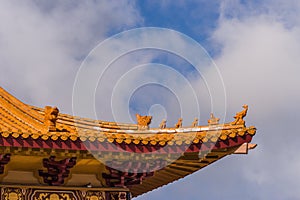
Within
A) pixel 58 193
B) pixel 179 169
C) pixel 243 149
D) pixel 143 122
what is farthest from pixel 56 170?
pixel 243 149

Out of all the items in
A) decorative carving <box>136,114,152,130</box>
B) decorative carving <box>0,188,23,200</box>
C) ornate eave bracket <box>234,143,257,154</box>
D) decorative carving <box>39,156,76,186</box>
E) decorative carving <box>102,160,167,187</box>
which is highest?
decorative carving <box>136,114,152,130</box>

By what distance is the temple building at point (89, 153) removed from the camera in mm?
12805

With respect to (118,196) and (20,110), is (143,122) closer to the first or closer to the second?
(118,196)

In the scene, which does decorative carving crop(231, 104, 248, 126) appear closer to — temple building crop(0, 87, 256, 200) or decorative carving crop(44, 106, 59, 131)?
temple building crop(0, 87, 256, 200)

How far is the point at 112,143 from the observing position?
13.0 metres

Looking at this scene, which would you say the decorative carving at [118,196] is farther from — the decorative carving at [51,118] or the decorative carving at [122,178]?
the decorative carving at [51,118]

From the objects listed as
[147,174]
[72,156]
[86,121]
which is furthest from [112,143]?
[86,121]

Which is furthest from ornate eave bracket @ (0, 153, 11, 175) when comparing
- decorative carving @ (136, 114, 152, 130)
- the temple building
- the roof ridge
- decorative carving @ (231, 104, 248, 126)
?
decorative carving @ (231, 104, 248, 126)

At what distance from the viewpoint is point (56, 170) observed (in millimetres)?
13797

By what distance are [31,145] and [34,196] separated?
171cm

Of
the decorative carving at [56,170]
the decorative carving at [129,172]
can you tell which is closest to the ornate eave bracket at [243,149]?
the decorative carving at [129,172]

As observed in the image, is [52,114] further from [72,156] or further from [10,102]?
[10,102]

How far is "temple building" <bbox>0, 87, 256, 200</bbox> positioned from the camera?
42.0 ft

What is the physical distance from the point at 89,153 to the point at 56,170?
3.78 feet
